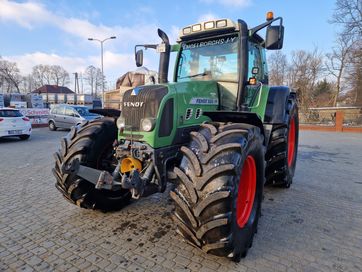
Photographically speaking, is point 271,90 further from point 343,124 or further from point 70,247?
point 343,124

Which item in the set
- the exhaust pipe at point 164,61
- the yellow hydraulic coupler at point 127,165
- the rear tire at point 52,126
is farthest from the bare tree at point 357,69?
the yellow hydraulic coupler at point 127,165

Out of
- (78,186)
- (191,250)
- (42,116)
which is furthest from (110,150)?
(42,116)

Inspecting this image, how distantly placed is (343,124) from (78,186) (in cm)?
1949

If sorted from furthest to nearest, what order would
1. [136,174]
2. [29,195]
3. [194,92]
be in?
[29,195] → [194,92] → [136,174]

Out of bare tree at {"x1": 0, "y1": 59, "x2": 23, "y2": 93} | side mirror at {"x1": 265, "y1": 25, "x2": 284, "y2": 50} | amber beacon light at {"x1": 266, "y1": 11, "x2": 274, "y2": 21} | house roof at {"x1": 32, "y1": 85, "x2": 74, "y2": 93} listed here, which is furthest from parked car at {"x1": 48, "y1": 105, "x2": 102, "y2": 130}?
house roof at {"x1": 32, "y1": 85, "x2": 74, "y2": 93}

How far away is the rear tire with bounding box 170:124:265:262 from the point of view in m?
2.30

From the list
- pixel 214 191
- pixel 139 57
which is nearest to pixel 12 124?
pixel 139 57

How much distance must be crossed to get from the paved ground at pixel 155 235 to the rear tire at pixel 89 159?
24 cm

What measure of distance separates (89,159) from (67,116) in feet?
46.5

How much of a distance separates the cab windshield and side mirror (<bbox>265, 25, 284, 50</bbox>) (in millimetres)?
463

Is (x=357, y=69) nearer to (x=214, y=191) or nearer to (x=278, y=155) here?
(x=278, y=155)

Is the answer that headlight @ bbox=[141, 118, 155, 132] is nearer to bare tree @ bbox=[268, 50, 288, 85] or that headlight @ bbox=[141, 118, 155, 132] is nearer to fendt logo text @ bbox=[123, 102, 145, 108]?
fendt logo text @ bbox=[123, 102, 145, 108]

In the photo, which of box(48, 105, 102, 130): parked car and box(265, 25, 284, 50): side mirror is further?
box(48, 105, 102, 130): parked car

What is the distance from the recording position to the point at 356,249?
2.87 meters
